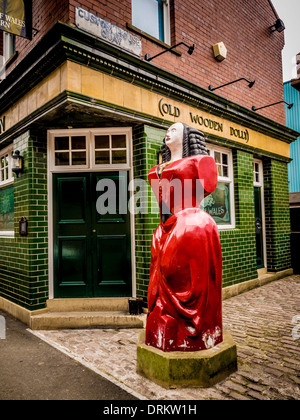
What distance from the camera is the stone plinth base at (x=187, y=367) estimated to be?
2754 mm

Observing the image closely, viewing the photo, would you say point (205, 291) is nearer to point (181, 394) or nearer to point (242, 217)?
point (181, 394)

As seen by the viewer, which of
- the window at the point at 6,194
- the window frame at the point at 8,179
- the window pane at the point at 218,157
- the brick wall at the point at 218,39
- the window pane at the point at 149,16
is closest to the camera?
the brick wall at the point at 218,39

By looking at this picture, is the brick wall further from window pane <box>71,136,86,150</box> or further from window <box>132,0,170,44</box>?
window pane <box>71,136,86,150</box>

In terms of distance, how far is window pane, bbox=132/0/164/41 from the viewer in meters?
5.54

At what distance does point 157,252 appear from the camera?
312 cm

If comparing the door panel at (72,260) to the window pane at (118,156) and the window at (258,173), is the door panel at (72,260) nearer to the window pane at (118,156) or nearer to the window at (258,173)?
the window pane at (118,156)

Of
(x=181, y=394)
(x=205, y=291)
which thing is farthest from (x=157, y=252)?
(x=181, y=394)

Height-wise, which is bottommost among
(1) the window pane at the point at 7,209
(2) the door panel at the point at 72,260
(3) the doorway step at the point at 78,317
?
(3) the doorway step at the point at 78,317

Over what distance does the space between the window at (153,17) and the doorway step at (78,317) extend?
5.02 m

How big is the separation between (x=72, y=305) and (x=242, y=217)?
14.2 ft

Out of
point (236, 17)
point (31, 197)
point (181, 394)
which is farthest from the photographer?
point (236, 17)

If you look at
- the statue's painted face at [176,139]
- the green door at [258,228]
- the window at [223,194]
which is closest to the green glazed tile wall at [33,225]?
the statue's painted face at [176,139]

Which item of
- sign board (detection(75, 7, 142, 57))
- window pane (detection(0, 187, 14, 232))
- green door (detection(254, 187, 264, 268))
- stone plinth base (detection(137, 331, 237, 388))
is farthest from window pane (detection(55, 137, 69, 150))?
green door (detection(254, 187, 264, 268))

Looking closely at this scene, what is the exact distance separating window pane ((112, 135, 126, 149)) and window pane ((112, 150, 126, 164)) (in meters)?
0.09
